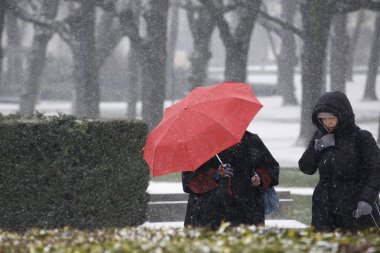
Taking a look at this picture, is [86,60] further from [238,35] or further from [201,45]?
[238,35]

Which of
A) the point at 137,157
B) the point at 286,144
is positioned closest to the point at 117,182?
the point at 137,157

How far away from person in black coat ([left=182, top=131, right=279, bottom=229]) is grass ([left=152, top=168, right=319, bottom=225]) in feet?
18.5

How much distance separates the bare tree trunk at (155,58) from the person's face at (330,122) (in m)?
16.1

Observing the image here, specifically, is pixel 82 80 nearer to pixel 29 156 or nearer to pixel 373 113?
pixel 29 156

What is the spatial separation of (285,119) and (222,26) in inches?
651

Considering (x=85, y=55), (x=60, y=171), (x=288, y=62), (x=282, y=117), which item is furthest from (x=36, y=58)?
(x=60, y=171)

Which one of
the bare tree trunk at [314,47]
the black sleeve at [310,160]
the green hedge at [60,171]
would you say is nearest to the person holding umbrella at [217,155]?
the black sleeve at [310,160]

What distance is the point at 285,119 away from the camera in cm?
3828

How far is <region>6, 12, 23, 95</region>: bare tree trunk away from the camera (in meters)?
41.4

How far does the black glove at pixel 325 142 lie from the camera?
6.48m

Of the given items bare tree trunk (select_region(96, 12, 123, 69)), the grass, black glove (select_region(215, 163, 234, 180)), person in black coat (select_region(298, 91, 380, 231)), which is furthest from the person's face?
bare tree trunk (select_region(96, 12, 123, 69))

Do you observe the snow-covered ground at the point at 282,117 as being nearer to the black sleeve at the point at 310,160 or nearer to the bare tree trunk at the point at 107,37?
the bare tree trunk at the point at 107,37

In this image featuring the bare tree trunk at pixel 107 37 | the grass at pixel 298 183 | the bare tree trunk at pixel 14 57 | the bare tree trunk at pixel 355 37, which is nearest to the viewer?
the grass at pixel 298 183

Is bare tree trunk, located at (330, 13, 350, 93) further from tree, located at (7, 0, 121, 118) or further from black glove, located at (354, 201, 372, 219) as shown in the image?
black glove, located at (354, 201, 372, 219)
